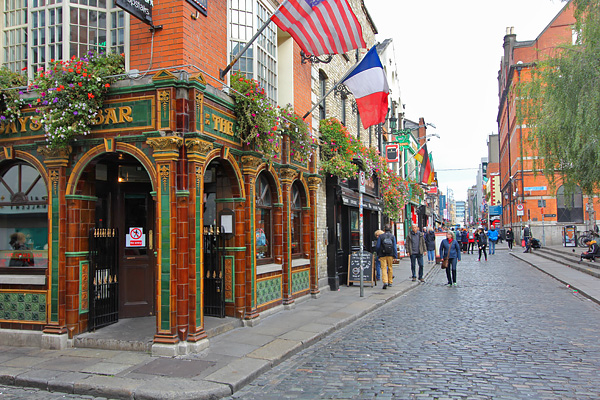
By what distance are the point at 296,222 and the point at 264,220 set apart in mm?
1939

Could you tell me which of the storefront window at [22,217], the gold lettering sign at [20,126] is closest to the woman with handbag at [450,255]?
the storefront window at [22,217]

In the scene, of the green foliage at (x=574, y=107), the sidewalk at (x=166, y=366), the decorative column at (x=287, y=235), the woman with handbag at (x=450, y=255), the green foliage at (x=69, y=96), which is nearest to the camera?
the sidewalk at (x=166, y=366)

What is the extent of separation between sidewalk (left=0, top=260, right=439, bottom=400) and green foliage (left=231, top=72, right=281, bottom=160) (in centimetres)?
366

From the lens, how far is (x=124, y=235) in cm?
882

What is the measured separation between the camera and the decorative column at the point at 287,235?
10.9 m

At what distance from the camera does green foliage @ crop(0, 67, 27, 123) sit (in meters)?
Answer: 7.70

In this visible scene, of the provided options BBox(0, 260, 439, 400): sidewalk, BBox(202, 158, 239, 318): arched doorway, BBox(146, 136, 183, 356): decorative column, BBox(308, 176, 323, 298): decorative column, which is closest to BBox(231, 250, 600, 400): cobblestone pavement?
BBox(0, 260, 439, 400): sidewalk

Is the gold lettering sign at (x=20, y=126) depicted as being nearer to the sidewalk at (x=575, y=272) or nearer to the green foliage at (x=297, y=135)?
the green foliage at (x=297, y=135)

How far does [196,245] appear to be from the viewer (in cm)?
735

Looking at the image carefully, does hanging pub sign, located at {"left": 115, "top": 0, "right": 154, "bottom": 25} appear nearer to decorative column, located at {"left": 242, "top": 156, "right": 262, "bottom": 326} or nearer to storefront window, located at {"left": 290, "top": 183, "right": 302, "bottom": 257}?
decorative column, located at {"left": 242, "top": 156, "right": 262, "bottom": 326}

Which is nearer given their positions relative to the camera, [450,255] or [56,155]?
[56,155]

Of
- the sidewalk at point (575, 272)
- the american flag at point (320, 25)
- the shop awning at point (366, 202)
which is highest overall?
the american flag at point (320, 25)

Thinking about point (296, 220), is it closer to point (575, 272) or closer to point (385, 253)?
point (385, 253)

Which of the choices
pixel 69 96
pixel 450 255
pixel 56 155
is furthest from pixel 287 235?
pixel 450 255
